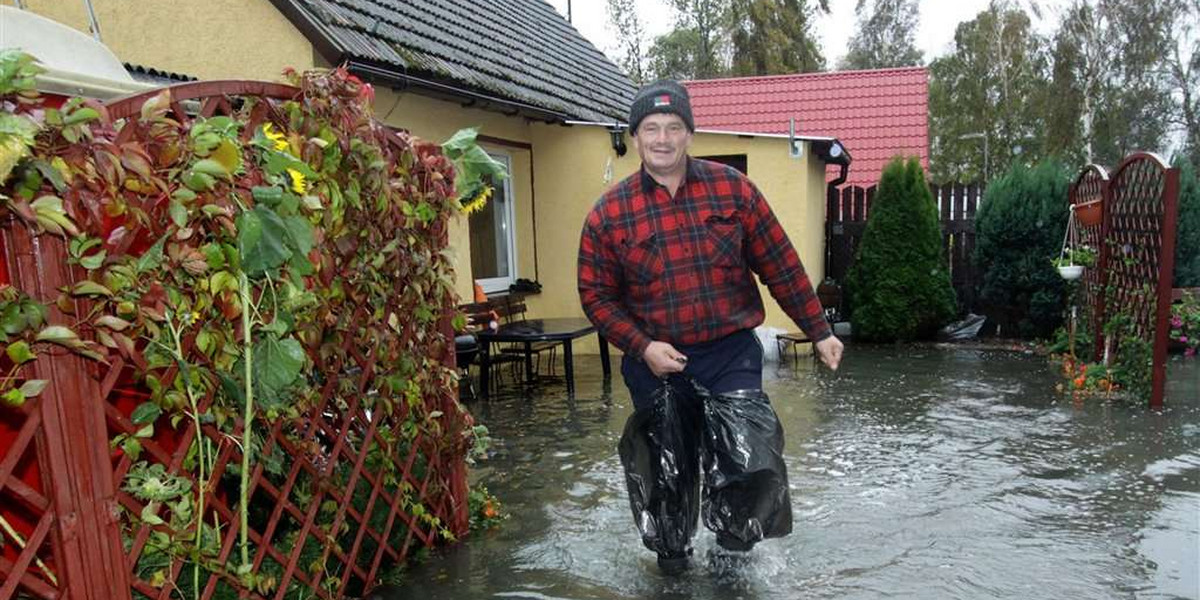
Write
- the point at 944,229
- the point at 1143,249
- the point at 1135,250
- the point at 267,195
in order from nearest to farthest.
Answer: the point at 267,195
the point at 1143,249
the point at 1135,250
the point at 944,229

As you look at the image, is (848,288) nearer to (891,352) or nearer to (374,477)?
(891,352)

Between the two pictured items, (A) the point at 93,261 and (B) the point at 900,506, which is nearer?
(A) the point at 93,261

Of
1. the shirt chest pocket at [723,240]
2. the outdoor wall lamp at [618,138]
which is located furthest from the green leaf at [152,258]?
the outdoor wall lamp at [618,138]

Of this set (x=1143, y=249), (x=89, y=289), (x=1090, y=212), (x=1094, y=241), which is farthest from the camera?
(x=1094, y=241)

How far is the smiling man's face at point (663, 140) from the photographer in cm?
313

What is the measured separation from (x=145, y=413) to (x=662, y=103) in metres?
2.08

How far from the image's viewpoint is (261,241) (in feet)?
7.21

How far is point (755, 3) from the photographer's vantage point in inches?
1039

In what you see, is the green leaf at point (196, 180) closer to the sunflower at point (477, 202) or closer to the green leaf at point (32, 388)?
the green leaf at point (32, 388)

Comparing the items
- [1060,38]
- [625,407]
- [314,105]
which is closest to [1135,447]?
[625,407]

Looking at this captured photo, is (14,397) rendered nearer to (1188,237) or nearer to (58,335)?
(58,335)

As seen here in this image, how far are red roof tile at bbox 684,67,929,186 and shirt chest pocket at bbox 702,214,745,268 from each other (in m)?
10.2

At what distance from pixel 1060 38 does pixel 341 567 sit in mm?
30579

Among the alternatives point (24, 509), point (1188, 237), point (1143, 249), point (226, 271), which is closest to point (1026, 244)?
point (1188, 237)
